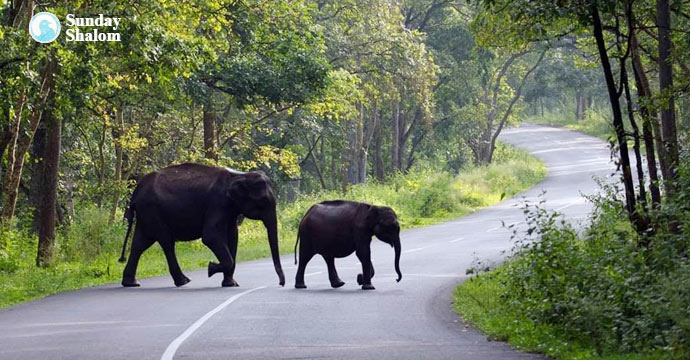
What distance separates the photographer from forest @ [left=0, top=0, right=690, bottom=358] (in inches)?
593

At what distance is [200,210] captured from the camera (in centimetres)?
2138

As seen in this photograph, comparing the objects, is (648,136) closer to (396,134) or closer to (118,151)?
(118,151)

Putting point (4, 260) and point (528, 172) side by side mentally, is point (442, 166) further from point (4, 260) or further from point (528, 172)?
point (4, 260)

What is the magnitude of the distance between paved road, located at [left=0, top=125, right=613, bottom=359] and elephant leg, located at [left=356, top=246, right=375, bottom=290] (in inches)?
9.3

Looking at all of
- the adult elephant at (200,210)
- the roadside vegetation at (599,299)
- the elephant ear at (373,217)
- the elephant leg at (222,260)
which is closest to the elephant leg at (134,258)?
the adult elephant at (200,210)

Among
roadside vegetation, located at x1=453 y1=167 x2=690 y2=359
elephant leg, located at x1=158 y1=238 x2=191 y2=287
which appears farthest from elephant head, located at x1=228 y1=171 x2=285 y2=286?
roadside vegetation, located at x1=453 y1=167 x2=690 y2=359

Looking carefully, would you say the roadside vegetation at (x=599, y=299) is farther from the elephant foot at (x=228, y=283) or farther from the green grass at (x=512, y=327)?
the elephant foot at (x=228, y=283)

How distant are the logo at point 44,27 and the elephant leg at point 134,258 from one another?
13.0 ft

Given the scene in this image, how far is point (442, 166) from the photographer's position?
73.9 meters

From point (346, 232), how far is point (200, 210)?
2883mm

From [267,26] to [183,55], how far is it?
37.6 ft

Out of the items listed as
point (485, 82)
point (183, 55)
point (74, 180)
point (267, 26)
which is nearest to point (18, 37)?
point (183, 55)

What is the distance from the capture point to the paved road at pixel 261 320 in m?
12.3

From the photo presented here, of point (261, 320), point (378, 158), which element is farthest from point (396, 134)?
point (261, 320)
